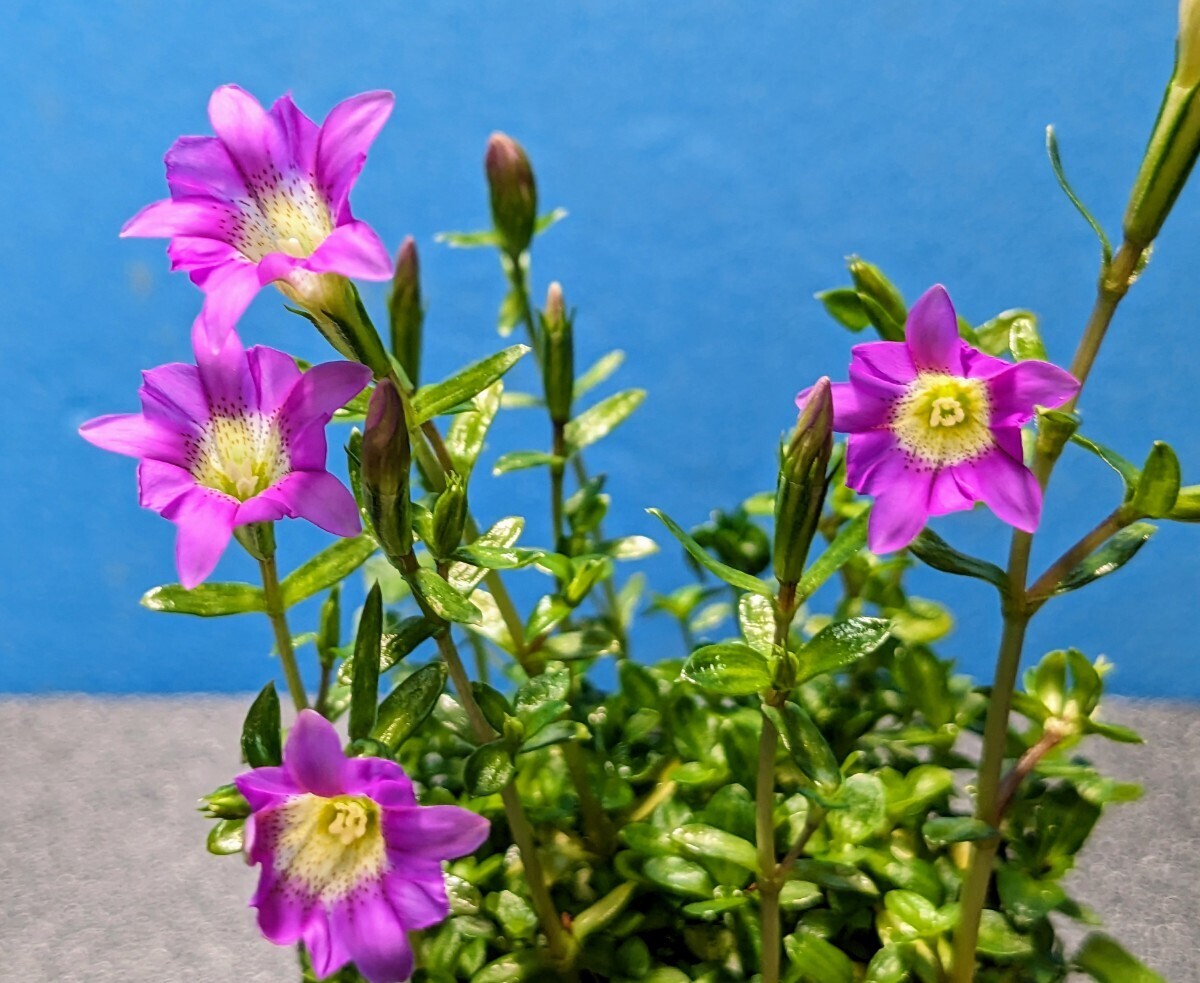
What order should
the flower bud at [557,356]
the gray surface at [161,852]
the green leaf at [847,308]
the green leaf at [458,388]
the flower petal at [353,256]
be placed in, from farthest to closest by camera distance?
the gray surface at [161,852] < the flower bud at [557,356] < the green leaf at [847,308] < the green leaf at [458,388] < the flower petal at [353,256]

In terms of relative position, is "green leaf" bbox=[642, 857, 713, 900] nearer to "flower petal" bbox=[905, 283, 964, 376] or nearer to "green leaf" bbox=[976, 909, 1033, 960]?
"green leaf" bbox=[976, 909, 1033, 960]

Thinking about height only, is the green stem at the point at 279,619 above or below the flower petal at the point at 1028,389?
below

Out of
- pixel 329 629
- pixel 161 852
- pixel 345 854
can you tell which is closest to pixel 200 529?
pixel 345 854

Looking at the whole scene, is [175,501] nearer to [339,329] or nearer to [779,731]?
[339,329]

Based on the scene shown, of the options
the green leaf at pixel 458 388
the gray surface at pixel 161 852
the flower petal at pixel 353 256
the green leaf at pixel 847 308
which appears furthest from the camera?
the gray surface at pixel 161 852

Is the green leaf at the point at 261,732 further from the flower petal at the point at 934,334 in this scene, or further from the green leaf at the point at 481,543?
the flower petal at the point at 934,334

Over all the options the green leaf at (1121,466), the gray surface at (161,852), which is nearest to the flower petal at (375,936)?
the green leaf at (1121,466)

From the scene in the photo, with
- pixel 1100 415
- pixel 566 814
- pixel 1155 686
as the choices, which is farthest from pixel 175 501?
pixel 1155 686
